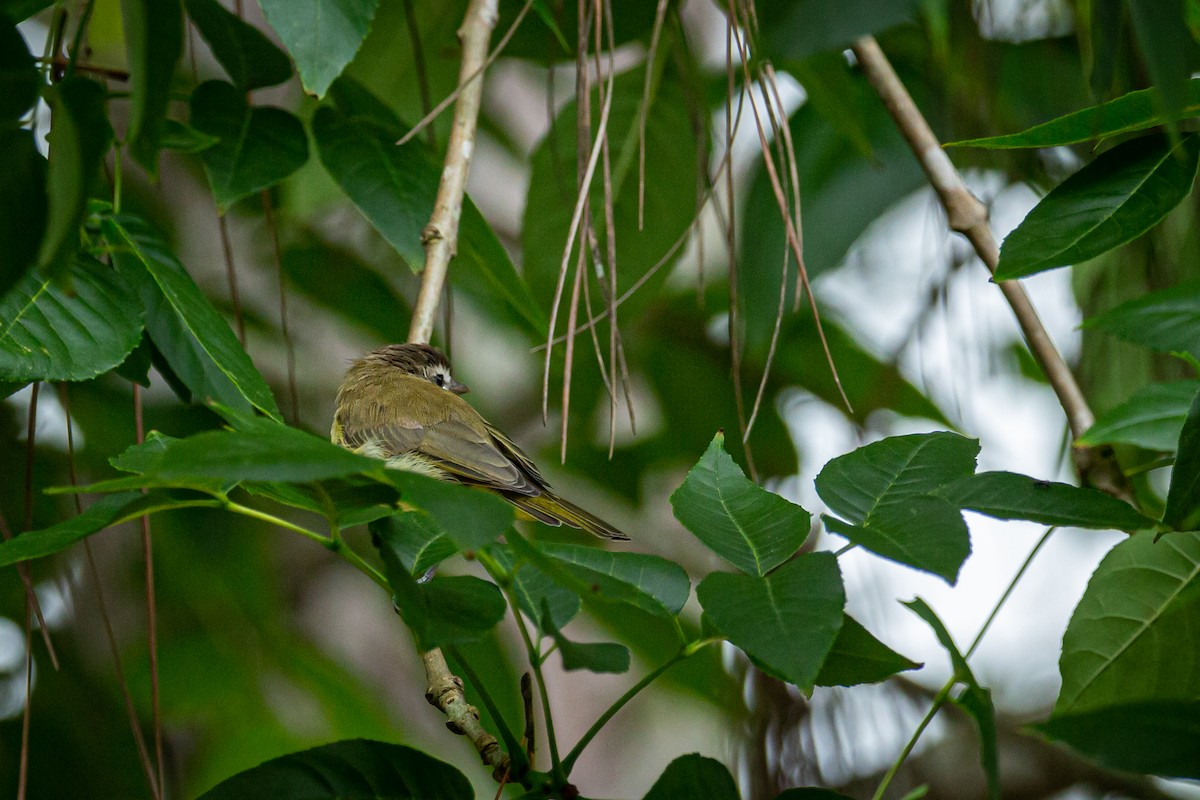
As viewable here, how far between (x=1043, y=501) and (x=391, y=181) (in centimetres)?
130

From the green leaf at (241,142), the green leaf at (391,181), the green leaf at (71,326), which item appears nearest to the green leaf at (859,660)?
the green leaf at (71,326)

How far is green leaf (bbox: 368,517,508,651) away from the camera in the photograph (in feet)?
3.00

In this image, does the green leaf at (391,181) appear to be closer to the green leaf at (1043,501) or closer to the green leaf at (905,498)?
the green leaf at (905,498)

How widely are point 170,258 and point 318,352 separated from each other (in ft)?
10.7

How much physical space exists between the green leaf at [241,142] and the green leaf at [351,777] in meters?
1.03

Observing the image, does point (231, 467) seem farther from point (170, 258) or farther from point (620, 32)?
point (620, 32)

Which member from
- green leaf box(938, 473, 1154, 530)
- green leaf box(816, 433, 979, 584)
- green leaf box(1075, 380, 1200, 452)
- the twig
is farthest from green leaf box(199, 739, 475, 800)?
the twig

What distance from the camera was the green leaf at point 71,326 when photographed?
132cm

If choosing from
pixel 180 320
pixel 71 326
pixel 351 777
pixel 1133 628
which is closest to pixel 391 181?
pixel 180 320

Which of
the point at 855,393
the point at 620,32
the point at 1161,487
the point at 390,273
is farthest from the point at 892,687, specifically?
the point at 390,273

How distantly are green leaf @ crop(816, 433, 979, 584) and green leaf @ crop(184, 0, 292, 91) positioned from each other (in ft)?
4.24

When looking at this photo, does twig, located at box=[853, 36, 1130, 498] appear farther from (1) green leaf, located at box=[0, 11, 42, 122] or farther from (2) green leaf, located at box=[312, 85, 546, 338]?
(1) green leaf, located at box=[0, 11, 42, 122]

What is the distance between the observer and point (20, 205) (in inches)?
32.8

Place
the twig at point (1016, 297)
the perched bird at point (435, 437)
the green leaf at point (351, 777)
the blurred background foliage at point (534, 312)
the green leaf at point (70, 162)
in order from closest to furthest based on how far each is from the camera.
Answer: the green leaf at point (70, 162), the green leaf at point (351, 777), the twig at point (1016, 297), the blurred background foliage at point (534, 312), the perched bird at point (435, 437)
